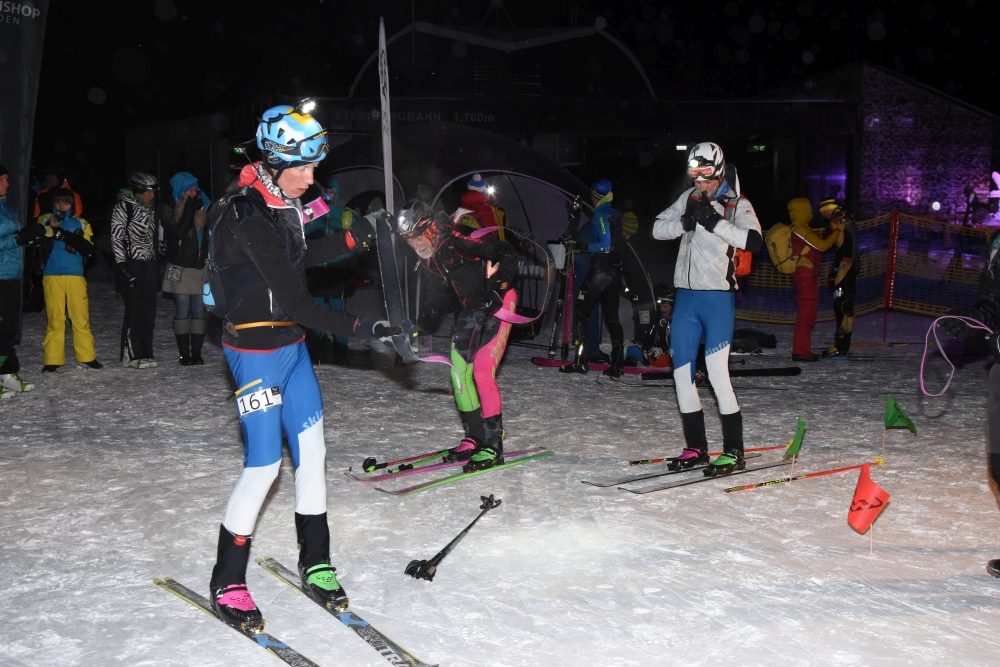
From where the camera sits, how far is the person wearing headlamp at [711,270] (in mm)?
5551

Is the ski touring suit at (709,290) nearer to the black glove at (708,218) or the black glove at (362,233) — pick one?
the black glove at (708,218)

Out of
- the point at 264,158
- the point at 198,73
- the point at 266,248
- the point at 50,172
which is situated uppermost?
the point at 198,73

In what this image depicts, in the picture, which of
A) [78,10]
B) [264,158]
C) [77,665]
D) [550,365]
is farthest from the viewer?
[78,10]

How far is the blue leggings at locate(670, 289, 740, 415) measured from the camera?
223 inches

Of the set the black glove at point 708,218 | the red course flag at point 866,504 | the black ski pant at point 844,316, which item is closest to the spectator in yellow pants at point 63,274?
the black glove at point 708,218

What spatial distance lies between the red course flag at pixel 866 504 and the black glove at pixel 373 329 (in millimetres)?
2379

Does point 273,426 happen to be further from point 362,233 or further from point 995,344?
point 995,344

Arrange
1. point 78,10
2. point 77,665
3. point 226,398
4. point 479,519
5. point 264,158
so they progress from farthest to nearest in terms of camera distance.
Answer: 1. point 78,10
2. point 226,398
3. point 479,519
4. point 264,158
5. point 77,665

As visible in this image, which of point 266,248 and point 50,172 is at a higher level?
point 50,172

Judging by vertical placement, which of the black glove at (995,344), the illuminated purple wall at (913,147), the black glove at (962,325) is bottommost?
the black glove at (995,344)

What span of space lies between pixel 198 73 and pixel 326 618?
3717cm

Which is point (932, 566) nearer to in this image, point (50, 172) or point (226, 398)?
point (226, 398)

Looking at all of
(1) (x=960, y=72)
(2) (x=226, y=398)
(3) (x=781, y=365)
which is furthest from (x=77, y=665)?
(1) (x=960, y=72)

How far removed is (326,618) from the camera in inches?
144
